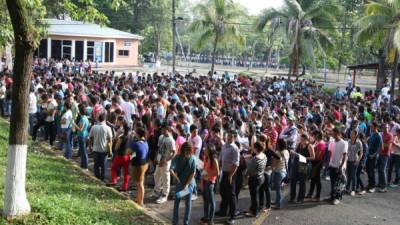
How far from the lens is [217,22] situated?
112 feet

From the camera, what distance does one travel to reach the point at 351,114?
15859mm

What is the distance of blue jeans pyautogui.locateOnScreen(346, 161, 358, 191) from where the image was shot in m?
11.6

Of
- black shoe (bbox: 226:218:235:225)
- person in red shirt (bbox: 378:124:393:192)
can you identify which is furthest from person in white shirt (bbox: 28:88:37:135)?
person in red shirt (bbox: 378:124:393:192)

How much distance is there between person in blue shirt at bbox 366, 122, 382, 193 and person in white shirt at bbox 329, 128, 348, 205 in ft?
4.82

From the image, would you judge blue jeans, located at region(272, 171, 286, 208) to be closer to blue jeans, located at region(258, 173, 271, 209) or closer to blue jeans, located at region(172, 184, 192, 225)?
blue jeans, located at region(258, 173, 271, 209)

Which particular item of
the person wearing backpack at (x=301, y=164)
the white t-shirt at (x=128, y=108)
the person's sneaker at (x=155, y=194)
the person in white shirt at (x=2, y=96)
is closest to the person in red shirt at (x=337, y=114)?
the person wearing backpack at (x=301, y=164)

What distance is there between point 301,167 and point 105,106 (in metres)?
6.26

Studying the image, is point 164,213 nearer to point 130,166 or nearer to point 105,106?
point 130,166

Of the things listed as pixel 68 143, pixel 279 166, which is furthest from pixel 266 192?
pixel 68 143

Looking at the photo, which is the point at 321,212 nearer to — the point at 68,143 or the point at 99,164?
the point at 99,164

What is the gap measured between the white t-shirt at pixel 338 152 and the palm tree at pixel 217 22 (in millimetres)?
23417

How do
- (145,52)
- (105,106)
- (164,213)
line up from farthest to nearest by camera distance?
(145,52)
(105,106)
(164,213)

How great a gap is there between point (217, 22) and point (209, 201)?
26.3 meters

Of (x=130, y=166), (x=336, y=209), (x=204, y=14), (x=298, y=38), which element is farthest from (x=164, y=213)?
(x=204, y=14)
